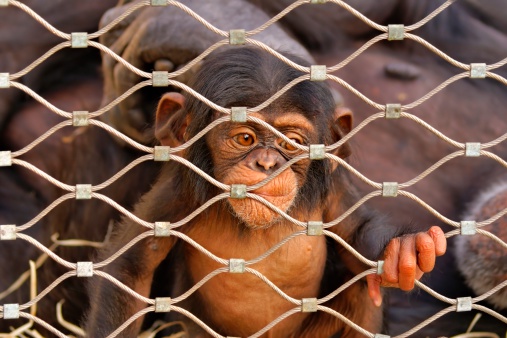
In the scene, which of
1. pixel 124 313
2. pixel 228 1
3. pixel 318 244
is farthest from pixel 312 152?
pixel 228 1

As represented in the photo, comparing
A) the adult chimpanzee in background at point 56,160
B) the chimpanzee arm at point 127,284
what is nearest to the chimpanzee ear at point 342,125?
the chimpanzee arm at point 127,284

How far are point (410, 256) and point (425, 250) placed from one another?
4 centimetres

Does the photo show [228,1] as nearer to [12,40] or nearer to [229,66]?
[229,66]

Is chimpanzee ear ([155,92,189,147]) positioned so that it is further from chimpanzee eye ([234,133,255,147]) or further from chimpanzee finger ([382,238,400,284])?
chimpanzee finger ([382,238,400,284])

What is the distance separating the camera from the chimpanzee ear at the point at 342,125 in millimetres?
1965

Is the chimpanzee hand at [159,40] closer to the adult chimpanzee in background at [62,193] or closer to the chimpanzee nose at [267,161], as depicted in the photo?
the adult chimpanzee in background at [62,193]

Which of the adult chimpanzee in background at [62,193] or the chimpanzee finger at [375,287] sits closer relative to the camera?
the chimpanzee finger at [375,287]

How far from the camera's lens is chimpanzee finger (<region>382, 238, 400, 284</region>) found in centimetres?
174

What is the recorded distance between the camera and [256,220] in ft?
5.87

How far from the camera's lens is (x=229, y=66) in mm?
1929

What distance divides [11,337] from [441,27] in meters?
1.56

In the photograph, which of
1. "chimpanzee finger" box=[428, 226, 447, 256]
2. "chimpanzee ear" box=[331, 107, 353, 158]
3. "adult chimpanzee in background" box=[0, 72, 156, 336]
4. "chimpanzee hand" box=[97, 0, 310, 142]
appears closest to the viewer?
"chimpanzee finger" box=[428, 226, 447, 256]

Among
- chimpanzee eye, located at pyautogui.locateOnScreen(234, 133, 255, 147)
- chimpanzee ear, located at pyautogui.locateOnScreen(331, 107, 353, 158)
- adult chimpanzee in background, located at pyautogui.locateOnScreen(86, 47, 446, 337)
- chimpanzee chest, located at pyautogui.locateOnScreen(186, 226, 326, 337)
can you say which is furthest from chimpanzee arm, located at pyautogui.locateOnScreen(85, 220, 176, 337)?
chimpanzee ear, located at pyautogui.locateOnScreen(331, 107, 353, 158)

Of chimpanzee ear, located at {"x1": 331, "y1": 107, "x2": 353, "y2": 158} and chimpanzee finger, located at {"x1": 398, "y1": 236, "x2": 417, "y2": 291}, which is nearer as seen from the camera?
chimpanzee finger, located at {"x1": 398, "y1": 236, "x2": 417, "y2": 291}
